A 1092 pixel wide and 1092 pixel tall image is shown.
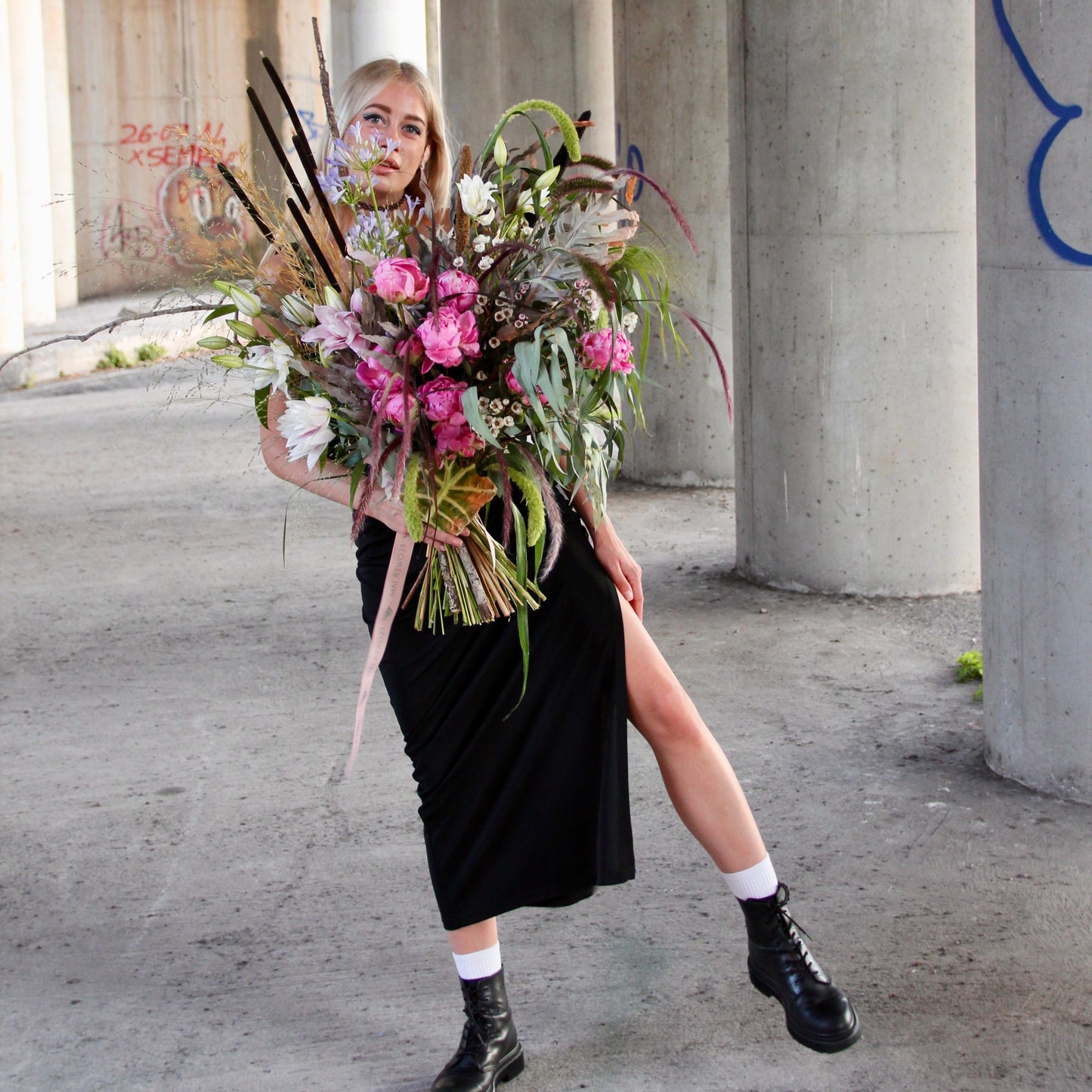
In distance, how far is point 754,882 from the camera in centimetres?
308

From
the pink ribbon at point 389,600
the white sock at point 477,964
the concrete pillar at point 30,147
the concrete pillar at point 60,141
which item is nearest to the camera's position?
the pink ribbon at point 389,600

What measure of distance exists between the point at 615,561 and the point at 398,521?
20.5 inches

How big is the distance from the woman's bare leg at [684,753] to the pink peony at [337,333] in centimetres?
75

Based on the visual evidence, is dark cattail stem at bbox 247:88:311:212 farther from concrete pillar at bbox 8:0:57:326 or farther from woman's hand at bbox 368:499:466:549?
concrete pillar at bbox 8:0:57:326

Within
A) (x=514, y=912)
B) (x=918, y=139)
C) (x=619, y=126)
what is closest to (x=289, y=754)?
(x=514, y=912)

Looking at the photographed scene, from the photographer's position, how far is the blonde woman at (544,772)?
299cm

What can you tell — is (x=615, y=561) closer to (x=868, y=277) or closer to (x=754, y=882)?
(x=754, y=882)

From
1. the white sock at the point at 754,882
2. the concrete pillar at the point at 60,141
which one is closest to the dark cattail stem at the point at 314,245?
the white sock at the point at 754,882

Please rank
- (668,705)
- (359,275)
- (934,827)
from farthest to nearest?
(934,827), (668,705), (359,275)

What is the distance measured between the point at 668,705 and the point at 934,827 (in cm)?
155

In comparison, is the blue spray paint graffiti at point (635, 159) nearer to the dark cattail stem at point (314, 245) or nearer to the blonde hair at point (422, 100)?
the blonde hair at point (422, 100)

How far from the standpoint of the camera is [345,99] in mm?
3225

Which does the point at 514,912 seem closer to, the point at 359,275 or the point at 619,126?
the point at 359,275

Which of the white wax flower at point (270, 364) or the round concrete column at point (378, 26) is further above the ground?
the round concrete column at point (378, 26)
